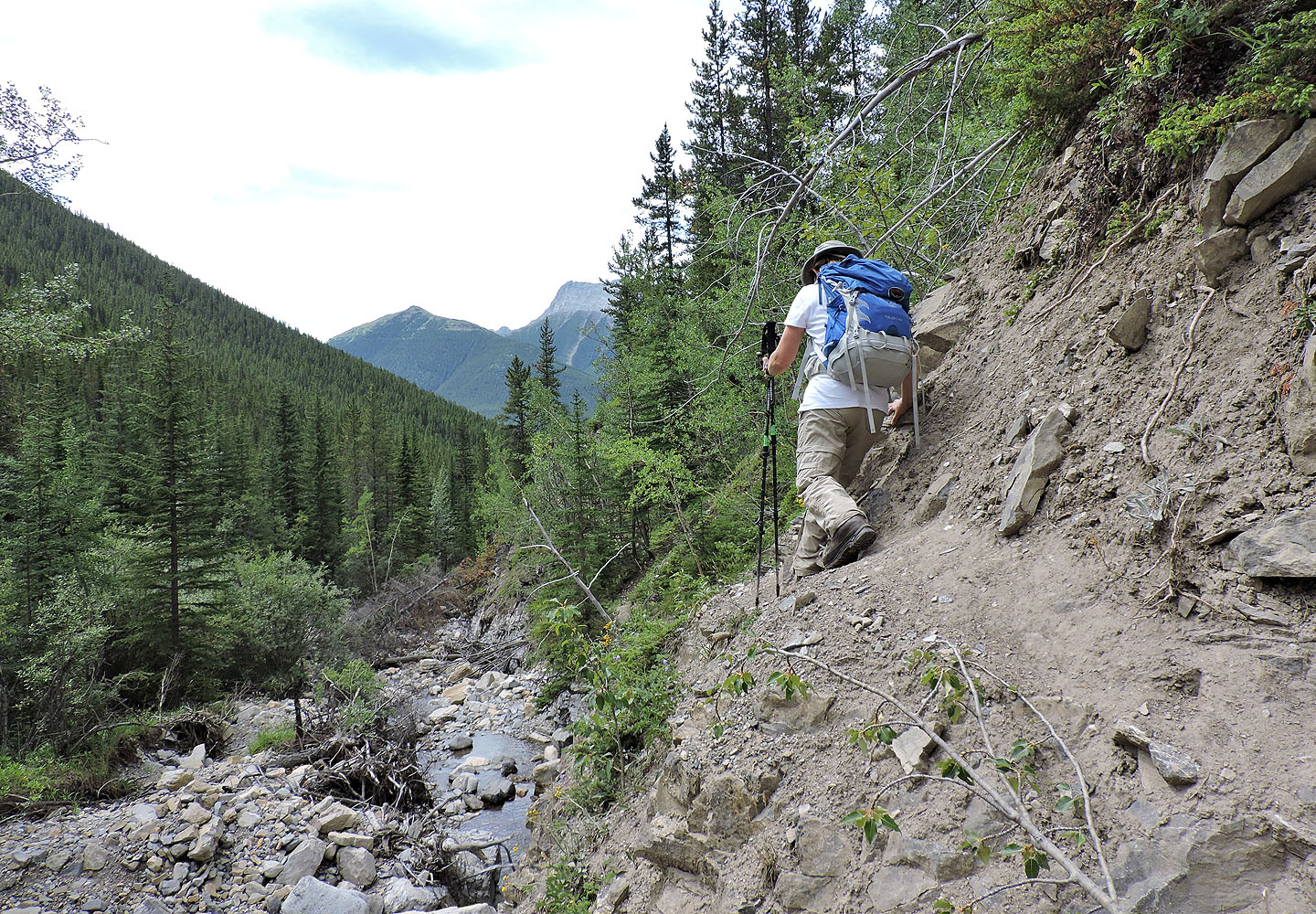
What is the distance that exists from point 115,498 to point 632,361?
31.3 m

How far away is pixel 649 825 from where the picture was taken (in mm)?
3576

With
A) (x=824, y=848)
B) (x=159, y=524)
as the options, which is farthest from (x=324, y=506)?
(x=824, y=848)

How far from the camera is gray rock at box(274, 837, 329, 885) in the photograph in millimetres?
7004

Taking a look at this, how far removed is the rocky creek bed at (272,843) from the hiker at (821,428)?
172 inches

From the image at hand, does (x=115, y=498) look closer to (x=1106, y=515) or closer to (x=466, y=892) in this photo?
(x=466, y=892)

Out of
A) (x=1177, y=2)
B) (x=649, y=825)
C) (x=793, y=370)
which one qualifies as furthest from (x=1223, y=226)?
(x=793, y=370)

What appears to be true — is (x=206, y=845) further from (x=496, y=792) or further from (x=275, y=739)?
(x=275, y=739)

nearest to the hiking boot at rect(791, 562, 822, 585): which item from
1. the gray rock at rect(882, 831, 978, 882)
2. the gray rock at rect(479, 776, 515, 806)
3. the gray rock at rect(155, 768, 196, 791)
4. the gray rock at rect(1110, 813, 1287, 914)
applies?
the gray rock at rect(882, 831, 978, 882)

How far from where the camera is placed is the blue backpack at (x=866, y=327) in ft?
13.8

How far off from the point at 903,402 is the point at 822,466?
985 millimetres

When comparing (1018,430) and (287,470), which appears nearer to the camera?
(1018,430)

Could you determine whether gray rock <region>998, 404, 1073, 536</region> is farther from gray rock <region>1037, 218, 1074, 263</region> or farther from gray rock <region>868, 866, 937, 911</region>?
gray rock <region>868, 866, 937, 911</region>

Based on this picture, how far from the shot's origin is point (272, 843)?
7.50m

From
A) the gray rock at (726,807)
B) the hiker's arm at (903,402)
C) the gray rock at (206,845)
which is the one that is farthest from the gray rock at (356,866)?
the hiker's arm at (903,402)
